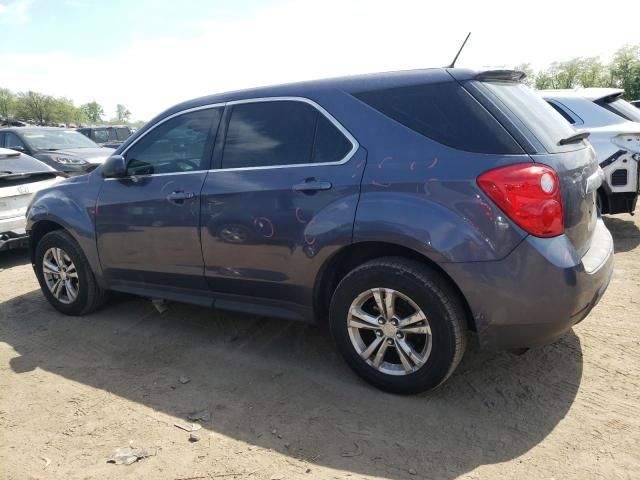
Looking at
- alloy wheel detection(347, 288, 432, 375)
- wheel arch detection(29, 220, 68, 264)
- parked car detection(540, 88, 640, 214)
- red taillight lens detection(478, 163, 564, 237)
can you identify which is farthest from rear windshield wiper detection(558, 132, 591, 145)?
wheel arch detection(29, 220, 68, 264)

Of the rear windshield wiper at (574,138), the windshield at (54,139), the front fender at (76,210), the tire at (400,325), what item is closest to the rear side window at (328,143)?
the tire at (400,325)

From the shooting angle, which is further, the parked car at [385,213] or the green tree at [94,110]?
the green tree at [94,110]

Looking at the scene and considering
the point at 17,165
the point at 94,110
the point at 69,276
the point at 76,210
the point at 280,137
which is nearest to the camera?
the point at 280,137

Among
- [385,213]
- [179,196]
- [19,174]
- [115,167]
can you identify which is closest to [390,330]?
[385,213]

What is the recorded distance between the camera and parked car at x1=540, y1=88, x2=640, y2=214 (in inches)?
224

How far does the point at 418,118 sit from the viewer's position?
9.21ft

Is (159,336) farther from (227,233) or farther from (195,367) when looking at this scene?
(227,233)

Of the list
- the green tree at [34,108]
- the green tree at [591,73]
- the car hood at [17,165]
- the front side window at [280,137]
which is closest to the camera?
the front side window at [280,137]

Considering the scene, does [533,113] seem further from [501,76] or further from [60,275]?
[60,275]

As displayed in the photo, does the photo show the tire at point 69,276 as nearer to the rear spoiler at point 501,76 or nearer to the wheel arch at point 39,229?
the wheel arch at point 39,229

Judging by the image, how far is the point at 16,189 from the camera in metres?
6.50

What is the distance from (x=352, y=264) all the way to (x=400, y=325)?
502 millimetres

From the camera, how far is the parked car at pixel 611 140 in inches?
224

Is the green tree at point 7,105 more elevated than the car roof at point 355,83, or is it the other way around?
the green tree at point 7,105
